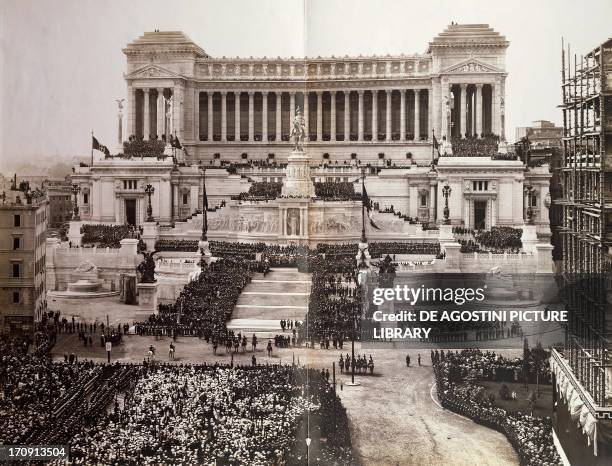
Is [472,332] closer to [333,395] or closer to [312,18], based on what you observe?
[333,395]

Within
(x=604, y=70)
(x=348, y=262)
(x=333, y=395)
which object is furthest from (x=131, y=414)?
(x=604, y=70)

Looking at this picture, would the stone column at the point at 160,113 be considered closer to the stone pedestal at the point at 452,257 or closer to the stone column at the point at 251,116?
the stone column at the point at 251,116

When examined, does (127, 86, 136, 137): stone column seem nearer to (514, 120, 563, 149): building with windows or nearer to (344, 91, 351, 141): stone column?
(344, 91, 351, 141): stone column

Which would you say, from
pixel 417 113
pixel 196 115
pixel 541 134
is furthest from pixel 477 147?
pixel 196 115

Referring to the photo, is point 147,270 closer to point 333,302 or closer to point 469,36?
point 333,302

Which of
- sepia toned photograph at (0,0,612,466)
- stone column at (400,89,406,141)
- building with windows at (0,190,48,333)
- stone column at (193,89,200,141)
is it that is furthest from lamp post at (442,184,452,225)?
stone column at (193,89,200,141)
